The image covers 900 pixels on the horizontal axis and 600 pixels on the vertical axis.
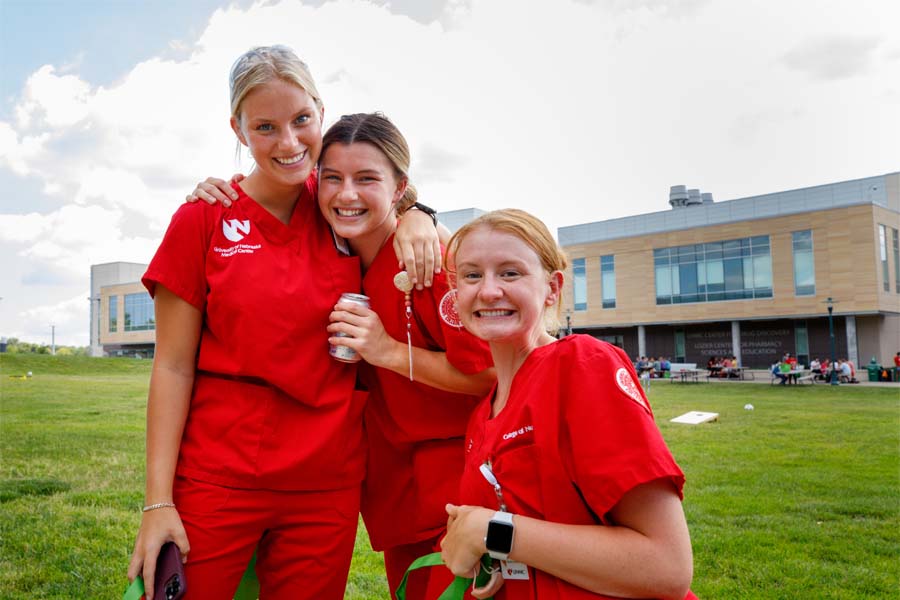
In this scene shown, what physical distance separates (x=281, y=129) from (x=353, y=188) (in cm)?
32

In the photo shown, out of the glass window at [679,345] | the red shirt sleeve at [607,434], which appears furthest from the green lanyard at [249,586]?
the glass window at [679,345]

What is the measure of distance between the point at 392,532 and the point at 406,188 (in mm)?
1383

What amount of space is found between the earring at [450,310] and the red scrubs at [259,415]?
0.40 meters

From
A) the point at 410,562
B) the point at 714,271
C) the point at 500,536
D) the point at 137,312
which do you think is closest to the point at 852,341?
the point at 714,271

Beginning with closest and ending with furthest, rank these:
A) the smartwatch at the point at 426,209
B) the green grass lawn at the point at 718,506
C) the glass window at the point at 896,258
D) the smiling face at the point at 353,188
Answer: the smiling face at the point at 353,188, the smartwatch at the point at 426,209, the green grass lawn at the point at 718,506, the glass window at the point at 896,258

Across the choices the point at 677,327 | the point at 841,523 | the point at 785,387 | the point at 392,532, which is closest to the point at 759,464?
the point at 841,523

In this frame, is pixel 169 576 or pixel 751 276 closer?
pixel 169 576

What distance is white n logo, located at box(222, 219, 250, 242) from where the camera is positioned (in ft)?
7.89

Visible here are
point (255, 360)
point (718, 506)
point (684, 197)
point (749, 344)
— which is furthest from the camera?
point (684, 197)

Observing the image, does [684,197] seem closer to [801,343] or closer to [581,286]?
[581,286]

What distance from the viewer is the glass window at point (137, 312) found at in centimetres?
7562

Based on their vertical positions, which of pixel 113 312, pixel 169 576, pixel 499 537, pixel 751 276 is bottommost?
pixel 169 576

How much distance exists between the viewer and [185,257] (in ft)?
7.67

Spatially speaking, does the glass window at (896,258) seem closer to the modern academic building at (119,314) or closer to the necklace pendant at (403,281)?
the necklace pendant at (403,281)
